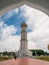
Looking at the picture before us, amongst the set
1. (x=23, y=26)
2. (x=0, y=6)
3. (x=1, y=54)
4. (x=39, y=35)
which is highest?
(x=23, y=26)

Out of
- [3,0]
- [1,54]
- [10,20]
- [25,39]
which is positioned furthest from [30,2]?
[25,39]

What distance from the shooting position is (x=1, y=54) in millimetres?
10609

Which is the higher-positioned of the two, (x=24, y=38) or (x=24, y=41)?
(x=24, y=38)

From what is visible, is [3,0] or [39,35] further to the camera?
[39,35]

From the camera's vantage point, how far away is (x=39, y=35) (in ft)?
51.9

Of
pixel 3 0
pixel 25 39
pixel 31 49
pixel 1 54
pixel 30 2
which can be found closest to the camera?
pixel 3 0

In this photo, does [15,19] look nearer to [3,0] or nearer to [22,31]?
[22,31]

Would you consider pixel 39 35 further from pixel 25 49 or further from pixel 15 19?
pixel 15 19

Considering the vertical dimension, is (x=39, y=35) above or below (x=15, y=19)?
below

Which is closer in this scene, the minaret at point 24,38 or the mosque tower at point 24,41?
the mosque tower at point 24,41

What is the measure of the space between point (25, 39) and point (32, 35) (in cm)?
131

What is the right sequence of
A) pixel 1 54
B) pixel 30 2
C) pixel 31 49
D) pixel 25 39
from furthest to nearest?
pixel 25 39
pixel 31 49
pixel 1 54
pixel 30 2

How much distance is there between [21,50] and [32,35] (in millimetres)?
2701

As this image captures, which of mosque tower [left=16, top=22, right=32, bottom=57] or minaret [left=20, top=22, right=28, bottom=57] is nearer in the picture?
mosque tower [left=16, top=22, right=32, bottom=57]
